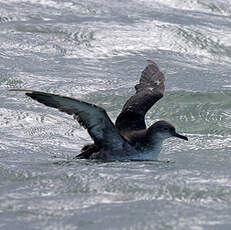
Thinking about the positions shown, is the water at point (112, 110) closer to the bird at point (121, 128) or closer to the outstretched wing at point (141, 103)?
the bird at point (121, 128)

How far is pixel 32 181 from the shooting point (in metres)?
9.15

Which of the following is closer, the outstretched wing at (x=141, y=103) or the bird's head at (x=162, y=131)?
the bird's head at (x=162, y=131)

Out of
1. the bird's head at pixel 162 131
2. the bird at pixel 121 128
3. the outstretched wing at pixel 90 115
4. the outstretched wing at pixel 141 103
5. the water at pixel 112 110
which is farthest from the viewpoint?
the outstretched wing at pixel 141 103

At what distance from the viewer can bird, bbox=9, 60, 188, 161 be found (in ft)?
31.5

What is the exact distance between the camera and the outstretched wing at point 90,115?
9383 millimetres

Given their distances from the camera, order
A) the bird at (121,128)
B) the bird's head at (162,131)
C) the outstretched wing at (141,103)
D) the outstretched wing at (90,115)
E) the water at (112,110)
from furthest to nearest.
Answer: the outstretched wing at (141,103)
the bird's head at (162,131)
the bird at (121,128)
the outstretched wing at (90,115)
the water at (112,110)

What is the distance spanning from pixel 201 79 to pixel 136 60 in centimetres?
148

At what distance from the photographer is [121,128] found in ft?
37.2

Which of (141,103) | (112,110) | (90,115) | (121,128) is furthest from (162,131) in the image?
(112,110)

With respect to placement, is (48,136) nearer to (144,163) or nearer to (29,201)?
(144,163)

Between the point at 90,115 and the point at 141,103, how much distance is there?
1.83m

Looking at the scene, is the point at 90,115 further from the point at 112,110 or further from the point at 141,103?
the point at 112,110

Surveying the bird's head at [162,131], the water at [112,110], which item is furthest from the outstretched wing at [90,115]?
the bird's head at [162,131]

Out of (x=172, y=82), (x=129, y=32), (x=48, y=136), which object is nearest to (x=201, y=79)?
(x=172, y=82)
